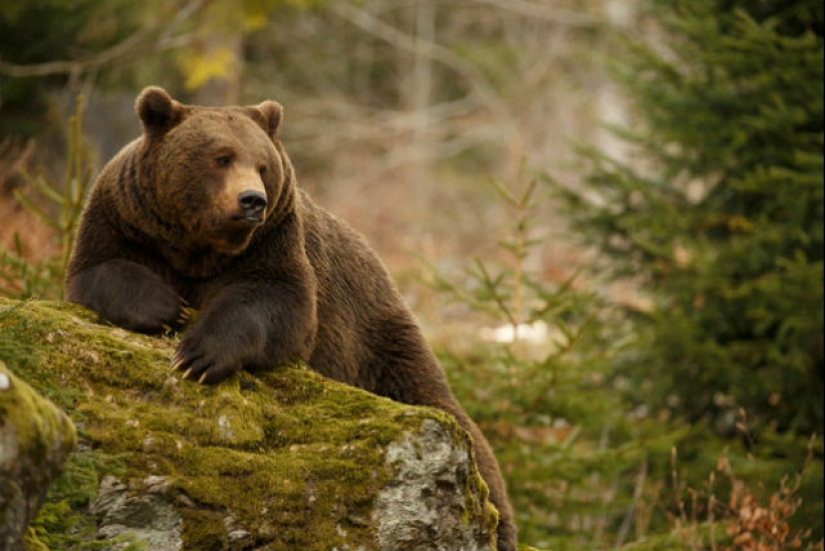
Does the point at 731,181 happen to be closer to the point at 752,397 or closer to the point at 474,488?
the point at 752,397

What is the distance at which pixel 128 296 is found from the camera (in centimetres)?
388

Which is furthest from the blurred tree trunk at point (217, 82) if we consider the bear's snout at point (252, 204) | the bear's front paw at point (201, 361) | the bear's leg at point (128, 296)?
the bear's front paw at point (201, 361)

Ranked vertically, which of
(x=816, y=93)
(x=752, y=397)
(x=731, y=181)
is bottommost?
(x=752, y=397)

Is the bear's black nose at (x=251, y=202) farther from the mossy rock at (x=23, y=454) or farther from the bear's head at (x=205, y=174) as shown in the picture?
the mossy rock at (x=23, y=454)

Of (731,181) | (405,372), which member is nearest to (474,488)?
(405,372)

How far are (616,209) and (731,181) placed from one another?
1.34 metres

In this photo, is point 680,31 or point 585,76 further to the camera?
point 585,76

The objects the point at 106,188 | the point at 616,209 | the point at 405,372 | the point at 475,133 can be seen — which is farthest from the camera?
the point at 475,133

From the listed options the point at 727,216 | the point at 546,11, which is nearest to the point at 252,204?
the point at 727,216

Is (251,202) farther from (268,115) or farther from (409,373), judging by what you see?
(409,373)

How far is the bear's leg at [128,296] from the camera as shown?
12.6 feet

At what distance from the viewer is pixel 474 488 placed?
3465 mm

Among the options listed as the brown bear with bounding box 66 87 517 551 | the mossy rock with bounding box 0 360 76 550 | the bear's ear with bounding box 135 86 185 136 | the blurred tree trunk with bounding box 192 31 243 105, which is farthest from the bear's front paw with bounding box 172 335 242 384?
the blurred tree trunk with bounding box 192 31 243 105

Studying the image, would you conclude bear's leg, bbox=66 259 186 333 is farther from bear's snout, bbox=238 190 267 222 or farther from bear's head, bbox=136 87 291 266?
bear's snout, bbox=238 190 267 222
